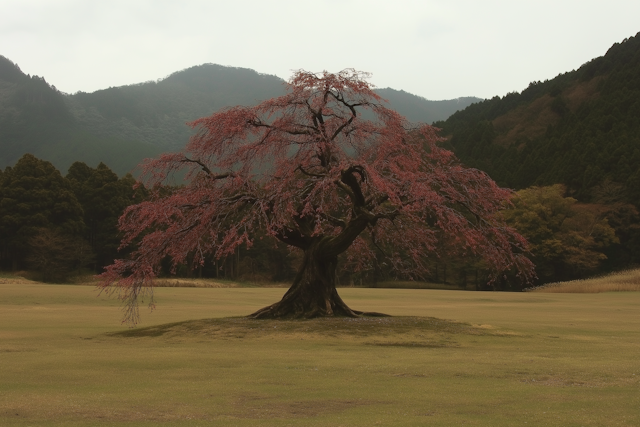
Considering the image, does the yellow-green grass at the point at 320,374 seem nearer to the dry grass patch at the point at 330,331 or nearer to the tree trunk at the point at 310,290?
the dry grass patch at the point at 330,331

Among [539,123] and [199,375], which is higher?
[539,123]

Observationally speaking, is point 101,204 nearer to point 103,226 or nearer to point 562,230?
point 103,226

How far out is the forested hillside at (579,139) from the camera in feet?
245

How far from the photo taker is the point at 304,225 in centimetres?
2092

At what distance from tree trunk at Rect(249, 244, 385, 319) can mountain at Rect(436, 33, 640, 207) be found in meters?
55.4

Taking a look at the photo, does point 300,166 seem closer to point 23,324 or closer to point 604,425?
point 23,324

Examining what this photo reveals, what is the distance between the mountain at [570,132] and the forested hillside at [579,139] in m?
0.12

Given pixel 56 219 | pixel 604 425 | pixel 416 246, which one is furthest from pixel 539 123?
pixel 604 425

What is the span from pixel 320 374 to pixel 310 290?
10560mm

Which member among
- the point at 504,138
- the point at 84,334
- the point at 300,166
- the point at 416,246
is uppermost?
the point at 504,138

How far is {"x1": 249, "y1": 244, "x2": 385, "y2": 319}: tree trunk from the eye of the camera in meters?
20.7

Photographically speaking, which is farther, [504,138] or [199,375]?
[504,138]

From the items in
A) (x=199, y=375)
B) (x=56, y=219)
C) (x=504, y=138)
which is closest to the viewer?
(x=199, y=375)

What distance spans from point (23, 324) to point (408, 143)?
1393 centimetres
